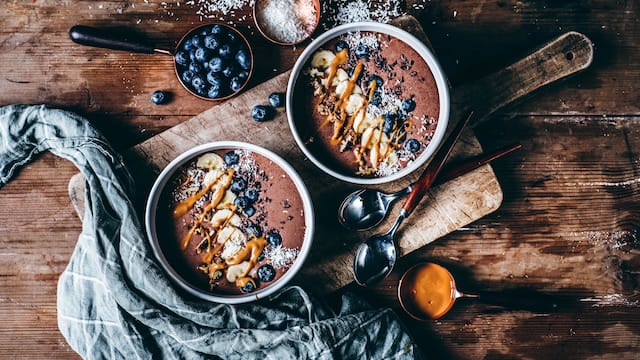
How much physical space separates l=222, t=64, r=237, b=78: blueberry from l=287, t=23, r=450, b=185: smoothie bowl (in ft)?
0.81

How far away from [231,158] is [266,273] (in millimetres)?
428

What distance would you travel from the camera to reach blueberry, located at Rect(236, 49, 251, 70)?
2025mm

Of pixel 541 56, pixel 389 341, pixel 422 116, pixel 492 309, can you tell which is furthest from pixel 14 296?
pixel 541 56

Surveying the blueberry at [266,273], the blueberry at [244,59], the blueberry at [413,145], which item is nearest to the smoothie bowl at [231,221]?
the blueberry at [266,273]

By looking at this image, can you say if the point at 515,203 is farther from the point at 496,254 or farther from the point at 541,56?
the point at 541,56

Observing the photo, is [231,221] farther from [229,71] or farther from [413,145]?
[413,145]

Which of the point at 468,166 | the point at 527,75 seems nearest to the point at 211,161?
the point at 468,166

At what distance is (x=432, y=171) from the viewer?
1956mm

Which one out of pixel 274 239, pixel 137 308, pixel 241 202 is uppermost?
pixel 241 202

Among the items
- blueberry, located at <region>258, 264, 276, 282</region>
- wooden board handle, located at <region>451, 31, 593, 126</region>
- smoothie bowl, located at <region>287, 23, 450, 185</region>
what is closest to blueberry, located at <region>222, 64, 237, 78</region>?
smoothie bowl, located at <region>287, 23, 450, 185</region>

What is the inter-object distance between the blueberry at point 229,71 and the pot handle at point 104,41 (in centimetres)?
31

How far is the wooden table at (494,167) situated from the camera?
2.14 meters

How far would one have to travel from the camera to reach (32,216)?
215cm

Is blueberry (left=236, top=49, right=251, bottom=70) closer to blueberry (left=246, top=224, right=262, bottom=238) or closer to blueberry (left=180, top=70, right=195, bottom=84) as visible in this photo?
blueberry (left=180, top=70, right=195, bottom=84)
